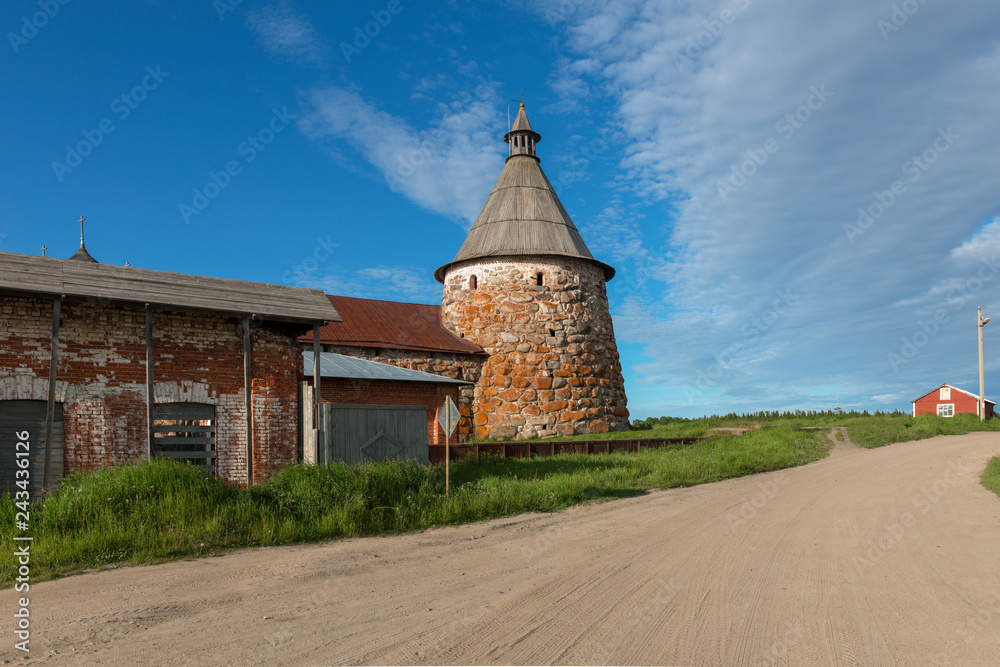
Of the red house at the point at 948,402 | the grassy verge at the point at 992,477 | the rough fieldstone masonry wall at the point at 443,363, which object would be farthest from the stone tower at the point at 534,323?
the red house at the point at 948,402

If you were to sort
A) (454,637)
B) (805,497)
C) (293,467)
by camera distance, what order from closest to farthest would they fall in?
(454,637), (293,467), (805,497)

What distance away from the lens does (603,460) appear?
1811 centimetres

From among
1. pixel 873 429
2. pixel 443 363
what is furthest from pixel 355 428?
pixel 873 429

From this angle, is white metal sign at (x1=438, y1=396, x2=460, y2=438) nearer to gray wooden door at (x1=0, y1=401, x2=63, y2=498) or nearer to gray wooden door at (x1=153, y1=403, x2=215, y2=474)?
gray wooden door at (x1=153, y1=403, x2=215, y2=474)

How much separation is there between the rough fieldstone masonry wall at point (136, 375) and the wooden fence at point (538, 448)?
6.40 meters

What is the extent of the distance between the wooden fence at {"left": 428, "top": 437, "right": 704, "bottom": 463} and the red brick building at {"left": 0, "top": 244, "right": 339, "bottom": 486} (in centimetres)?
650

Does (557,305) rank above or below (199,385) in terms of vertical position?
above

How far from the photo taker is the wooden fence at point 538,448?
18.5 metres

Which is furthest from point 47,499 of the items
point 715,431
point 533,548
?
point 715,431

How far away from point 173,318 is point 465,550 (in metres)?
6.94

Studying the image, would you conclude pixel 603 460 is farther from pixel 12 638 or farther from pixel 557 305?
pixel 12 638

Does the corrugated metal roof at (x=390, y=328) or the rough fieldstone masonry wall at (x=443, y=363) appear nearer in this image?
the rough fieldstone masonry wall at (x=443, y=363)

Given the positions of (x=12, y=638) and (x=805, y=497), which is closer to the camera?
(x=12, y=638)

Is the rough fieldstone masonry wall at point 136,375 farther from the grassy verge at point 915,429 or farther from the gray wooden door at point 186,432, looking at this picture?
the grassy verge at point 915,429
